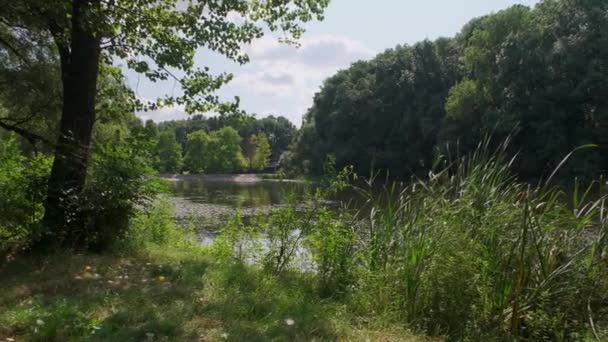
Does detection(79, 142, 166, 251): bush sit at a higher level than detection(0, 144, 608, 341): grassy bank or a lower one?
Answer: higher

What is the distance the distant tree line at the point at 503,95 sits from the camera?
94.3ft

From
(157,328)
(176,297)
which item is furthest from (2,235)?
(157,328)

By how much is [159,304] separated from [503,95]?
3346 centimetres

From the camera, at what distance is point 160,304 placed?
4258mm

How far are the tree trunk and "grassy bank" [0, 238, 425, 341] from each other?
0.44 meters

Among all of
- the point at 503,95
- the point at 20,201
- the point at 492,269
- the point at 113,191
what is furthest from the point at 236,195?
the point at 492,269

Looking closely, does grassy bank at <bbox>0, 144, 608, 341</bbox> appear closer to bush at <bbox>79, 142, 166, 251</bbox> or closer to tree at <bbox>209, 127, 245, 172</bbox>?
bush at <bbox>79, 142, 166, 251</bbox>

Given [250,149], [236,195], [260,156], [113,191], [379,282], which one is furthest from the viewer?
[250,149]

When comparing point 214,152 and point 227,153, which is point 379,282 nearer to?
point 227,153

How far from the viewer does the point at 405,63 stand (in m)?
51.7

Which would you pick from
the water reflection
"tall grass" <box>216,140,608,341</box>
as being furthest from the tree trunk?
"tall grass" <box>216,140,608,341</box>

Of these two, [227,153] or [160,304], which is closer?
[160,304]

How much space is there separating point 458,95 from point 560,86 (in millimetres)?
8593

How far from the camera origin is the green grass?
359 centimetres
